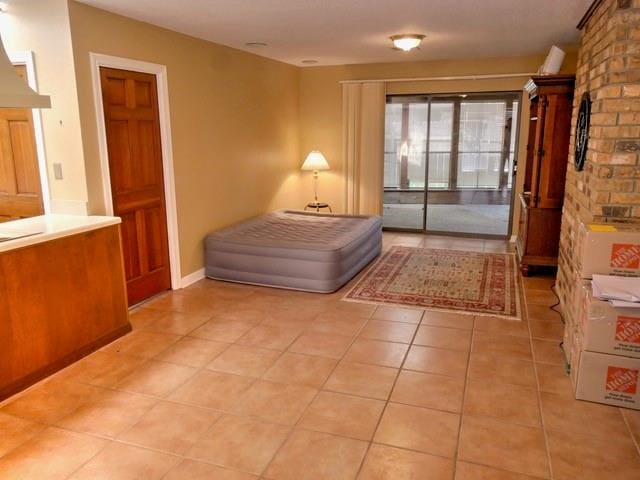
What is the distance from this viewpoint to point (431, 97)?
661 cm

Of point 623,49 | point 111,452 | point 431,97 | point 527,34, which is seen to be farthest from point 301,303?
point 431,97

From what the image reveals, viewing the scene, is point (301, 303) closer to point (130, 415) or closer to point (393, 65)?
point (130, 415)

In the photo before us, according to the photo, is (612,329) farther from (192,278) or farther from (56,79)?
(56,79)

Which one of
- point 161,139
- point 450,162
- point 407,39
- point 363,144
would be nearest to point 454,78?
point 450,162

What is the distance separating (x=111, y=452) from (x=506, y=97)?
238 inches

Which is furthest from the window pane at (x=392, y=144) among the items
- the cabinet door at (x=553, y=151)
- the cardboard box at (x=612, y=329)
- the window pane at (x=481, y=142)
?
the cardboard box at (x=612, y=329)

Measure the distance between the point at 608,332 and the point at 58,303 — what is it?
10.4 ft

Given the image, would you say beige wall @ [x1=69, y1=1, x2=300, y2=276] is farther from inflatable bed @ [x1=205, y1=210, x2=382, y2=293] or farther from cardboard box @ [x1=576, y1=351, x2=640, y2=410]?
cardboard box @ [x1=576, y1=351, x2=640, y2=410]

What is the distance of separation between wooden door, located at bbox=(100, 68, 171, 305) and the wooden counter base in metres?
0.55

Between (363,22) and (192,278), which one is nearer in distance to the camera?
(363,22)

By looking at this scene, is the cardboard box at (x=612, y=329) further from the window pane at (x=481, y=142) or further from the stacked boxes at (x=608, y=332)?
the window pane at (x=481, y=142)

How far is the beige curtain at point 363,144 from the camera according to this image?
6695mm

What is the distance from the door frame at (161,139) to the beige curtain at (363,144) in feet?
10.3

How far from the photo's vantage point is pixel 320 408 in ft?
8.55
